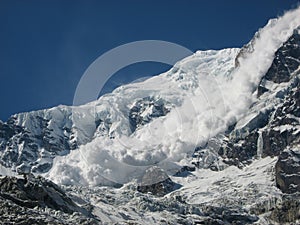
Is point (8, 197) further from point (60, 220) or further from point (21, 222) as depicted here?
point (21, 222)

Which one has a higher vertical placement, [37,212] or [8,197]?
[8,197]

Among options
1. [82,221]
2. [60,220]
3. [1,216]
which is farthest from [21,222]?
[82,221]

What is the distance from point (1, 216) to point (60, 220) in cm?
1848

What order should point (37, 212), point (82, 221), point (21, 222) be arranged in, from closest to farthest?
point (21, 222) < point (37, 212) < point (82, 221)

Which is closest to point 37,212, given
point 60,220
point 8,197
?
point 60,220

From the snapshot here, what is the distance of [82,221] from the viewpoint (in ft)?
620

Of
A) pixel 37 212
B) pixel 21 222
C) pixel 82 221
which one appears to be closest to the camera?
pixel 21 222

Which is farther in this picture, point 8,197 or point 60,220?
point 8,197

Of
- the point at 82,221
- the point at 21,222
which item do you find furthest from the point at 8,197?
the point at 21,222

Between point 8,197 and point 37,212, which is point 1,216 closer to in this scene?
point 37,212

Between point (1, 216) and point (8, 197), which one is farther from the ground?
point (8, 197)

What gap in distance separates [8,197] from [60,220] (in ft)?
88.8

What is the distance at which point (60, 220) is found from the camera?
17738 cm

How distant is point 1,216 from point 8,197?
1330 inches
